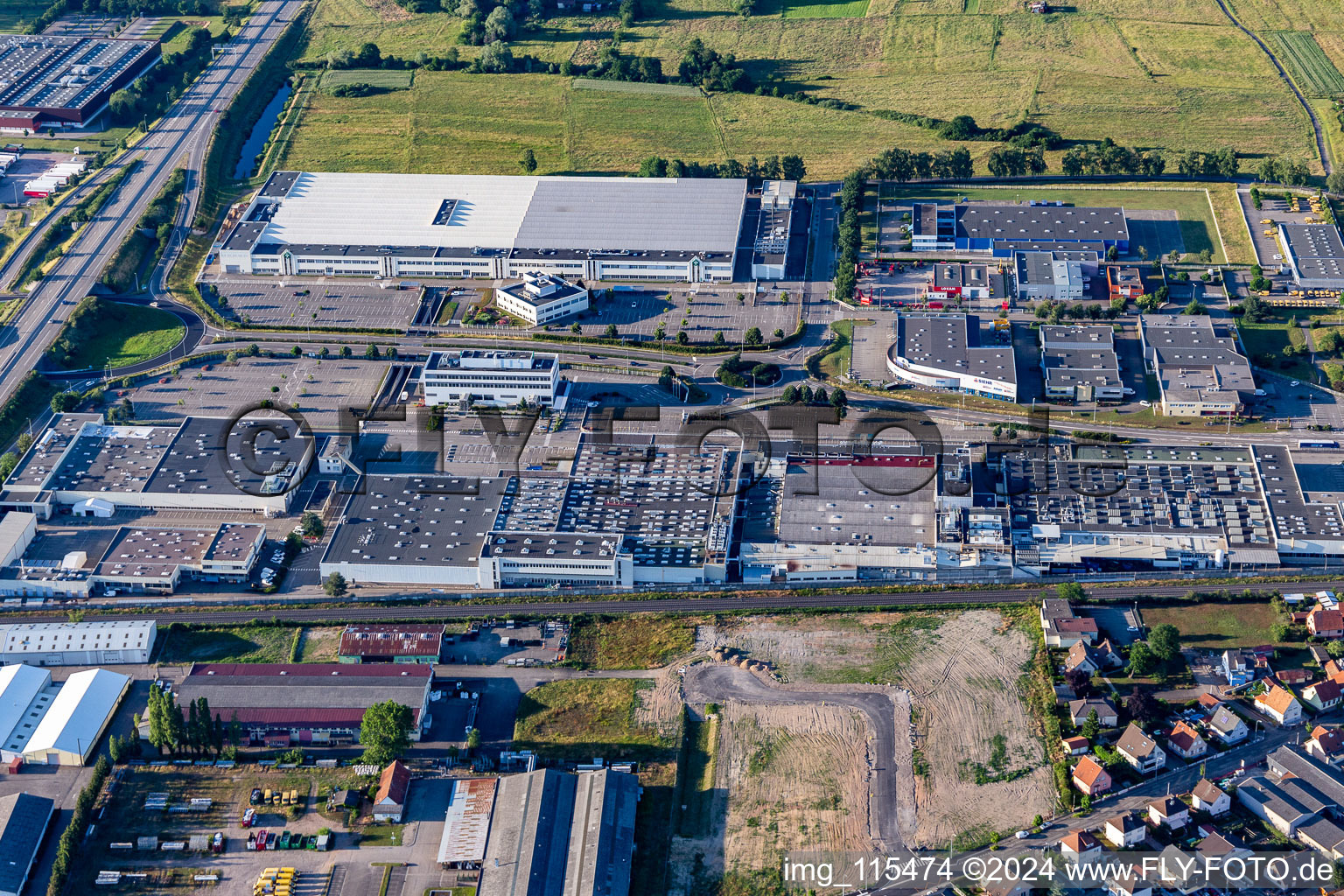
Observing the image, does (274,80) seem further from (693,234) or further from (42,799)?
(42,799)

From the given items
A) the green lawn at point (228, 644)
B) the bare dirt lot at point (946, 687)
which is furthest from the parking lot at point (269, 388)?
the bare dirt lot at point (946, 687)

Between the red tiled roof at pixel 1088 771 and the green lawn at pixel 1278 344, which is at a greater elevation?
the green lawn at pixel 1278 344

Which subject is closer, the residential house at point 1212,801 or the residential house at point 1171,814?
the residential house at point 1171,814

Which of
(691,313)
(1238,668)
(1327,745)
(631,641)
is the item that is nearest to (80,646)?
(631,641)

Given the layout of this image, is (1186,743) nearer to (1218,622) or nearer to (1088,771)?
(1088,771)

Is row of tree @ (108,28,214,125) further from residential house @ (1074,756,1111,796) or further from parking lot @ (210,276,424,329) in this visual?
residential house @ (1074,756,1111,796)

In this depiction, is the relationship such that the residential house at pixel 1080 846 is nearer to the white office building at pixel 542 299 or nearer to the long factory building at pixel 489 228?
the white office building at pixel 542 299
